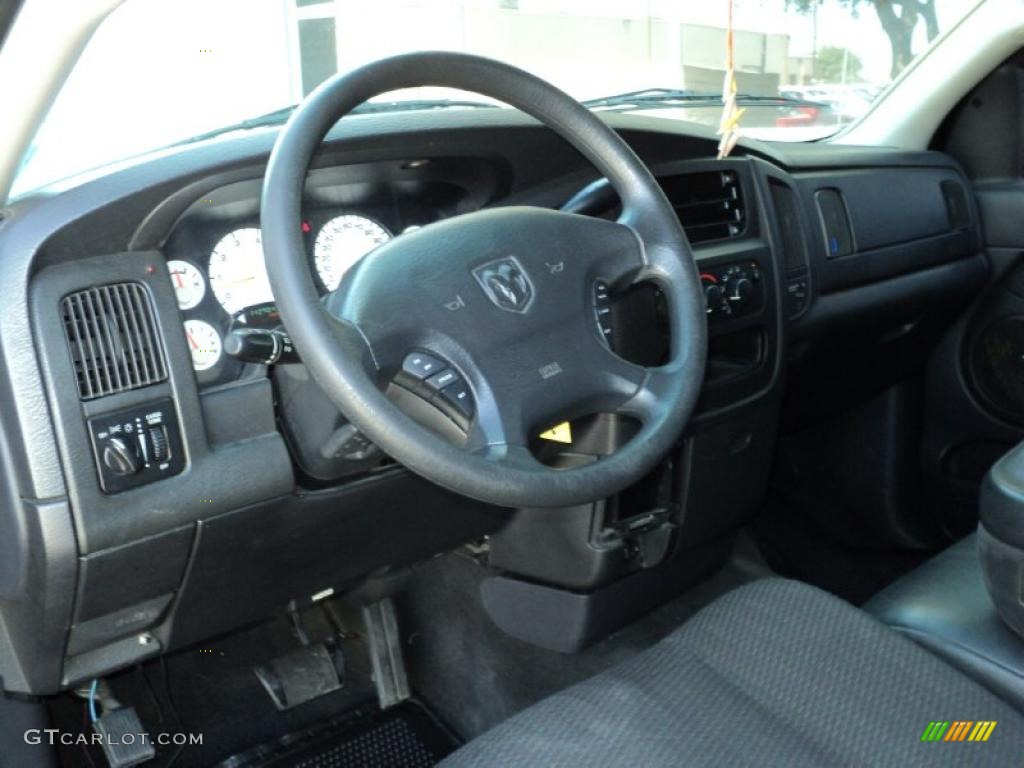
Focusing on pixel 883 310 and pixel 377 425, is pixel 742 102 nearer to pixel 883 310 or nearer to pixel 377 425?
pixel 883 310

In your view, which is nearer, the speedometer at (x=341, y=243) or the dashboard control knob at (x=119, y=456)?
the dashboard control knob at (x=119, y=456)

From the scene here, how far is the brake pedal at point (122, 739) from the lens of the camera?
185 centimetres

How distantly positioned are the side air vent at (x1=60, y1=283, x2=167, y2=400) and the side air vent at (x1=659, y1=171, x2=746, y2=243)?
0.93m

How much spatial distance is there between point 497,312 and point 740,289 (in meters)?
0.75

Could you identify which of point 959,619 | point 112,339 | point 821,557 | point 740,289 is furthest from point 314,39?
point 959,619

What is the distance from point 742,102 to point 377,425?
1.65m

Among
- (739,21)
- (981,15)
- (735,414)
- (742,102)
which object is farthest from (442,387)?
(981,15)

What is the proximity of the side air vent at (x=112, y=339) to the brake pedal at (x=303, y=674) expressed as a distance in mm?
987

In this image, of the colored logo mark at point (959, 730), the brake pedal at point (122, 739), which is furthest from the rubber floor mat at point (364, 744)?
the colored logo mark at point (959, 730)

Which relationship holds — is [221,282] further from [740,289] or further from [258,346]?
[740,289]

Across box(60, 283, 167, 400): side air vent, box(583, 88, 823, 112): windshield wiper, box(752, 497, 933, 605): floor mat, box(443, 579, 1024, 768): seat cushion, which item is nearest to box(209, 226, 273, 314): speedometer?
box(60, 283, 167, 400): side air vent

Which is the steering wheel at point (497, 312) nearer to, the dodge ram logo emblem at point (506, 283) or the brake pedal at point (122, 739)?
the dodge ram logo emblem at point (506, 283)

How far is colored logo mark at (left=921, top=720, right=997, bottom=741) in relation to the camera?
1179 mm

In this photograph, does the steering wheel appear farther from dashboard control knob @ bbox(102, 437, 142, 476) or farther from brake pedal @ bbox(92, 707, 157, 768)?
brake pedal @ bbox(92, 707, 157, 768)
